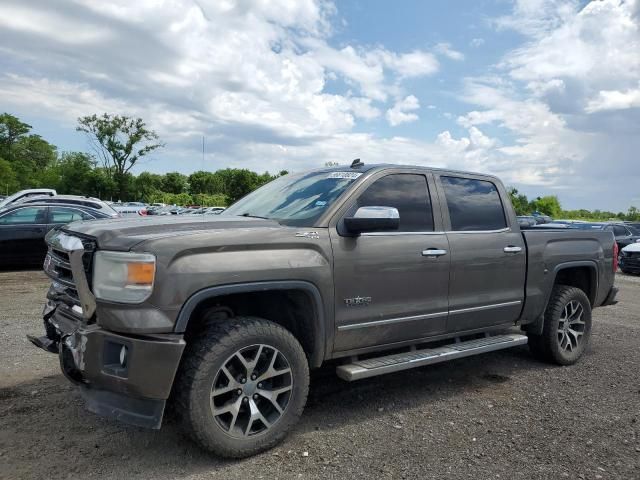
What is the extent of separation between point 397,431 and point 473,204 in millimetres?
2182

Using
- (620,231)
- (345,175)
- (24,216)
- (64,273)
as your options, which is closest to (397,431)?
(345,175)

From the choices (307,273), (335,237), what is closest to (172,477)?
(307,273)

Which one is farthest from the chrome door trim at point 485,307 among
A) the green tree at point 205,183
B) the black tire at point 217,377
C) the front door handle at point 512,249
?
the green tree at point 205,183

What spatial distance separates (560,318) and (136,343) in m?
4.38

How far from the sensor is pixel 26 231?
443 inches

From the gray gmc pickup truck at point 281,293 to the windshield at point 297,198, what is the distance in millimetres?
18

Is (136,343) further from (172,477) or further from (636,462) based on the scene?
(636,462)

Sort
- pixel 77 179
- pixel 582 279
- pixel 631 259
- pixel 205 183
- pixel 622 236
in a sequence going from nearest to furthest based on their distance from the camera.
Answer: pixel 582 279 → pixel 631 259 → pixel 622 236 → pixel 77 179 → pixel 205 183

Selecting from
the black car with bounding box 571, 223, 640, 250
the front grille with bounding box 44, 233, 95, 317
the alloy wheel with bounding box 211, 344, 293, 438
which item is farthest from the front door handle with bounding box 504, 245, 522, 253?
the black car with bounding box 571, 223, 640, 250

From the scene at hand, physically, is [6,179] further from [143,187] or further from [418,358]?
[418,358]

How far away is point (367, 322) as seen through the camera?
3918 mm

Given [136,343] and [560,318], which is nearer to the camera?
[136,343]

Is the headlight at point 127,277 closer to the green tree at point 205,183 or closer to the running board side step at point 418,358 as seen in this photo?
the running board side step at point 418,358

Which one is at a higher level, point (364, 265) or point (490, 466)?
point (364, 265)
